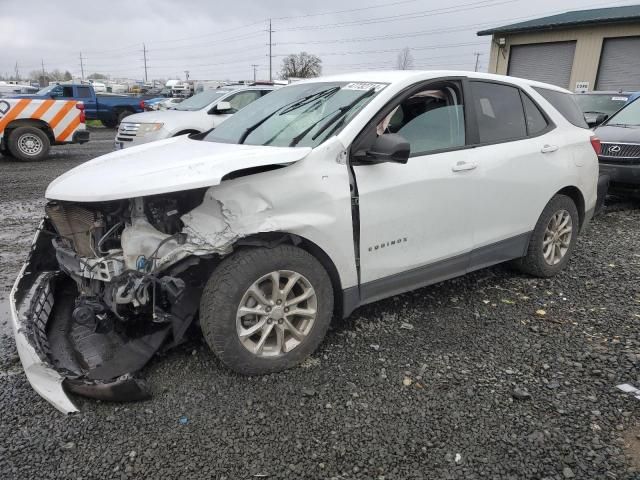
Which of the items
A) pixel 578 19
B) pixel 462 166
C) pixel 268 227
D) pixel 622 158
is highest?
pixel 578 19

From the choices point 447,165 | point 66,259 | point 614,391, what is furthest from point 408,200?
point 66,259

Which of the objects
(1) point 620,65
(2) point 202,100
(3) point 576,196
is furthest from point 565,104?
(1) point 620,65

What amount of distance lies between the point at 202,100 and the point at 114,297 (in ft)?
31.3

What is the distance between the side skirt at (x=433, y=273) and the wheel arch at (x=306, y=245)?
6 centimetres

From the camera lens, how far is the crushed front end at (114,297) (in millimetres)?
2641

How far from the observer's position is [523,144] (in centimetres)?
399

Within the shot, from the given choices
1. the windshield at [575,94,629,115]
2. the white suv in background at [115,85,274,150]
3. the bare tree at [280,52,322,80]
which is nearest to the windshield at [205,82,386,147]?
the white suv in background at [115,85,274,150]

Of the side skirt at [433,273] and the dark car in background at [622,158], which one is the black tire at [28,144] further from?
the dark car in background at [622,158]

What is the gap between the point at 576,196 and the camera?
15.0 ft

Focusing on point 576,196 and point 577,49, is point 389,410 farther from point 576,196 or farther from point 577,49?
point 577,49

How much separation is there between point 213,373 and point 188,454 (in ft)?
2.19

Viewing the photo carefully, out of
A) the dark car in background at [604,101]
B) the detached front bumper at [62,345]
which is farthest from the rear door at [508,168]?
the dark car in background at [604,101]

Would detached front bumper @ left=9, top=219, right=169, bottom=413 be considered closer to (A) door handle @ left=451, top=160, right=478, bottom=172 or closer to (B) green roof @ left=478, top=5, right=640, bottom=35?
(A) door handle @ left=451, top=160, right=478, bottom=172

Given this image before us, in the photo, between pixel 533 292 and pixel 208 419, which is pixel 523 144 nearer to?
pixel 533 292
